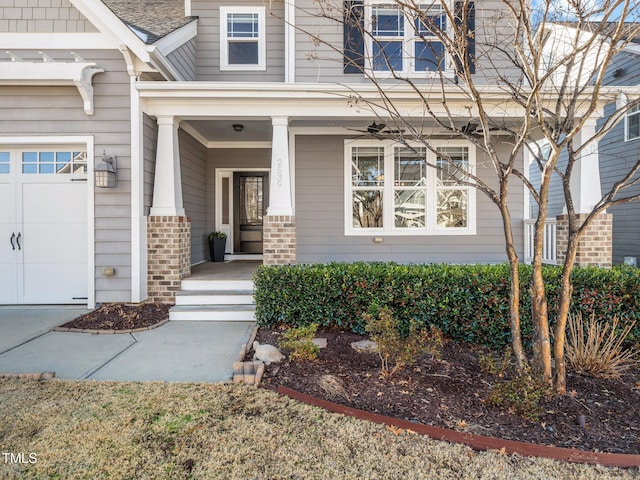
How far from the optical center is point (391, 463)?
2.07 m

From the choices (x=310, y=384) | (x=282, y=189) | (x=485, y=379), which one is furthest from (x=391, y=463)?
(x=282, y=189)

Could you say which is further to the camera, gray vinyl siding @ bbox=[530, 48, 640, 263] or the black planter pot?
the black planter pot

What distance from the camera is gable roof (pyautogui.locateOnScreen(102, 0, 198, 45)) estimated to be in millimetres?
5844

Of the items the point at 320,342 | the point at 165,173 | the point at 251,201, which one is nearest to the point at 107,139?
the point at 165,173

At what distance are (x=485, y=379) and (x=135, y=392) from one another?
2908mm

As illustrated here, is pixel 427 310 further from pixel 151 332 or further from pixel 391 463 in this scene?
pixel 151 332

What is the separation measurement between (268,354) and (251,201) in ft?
18.1

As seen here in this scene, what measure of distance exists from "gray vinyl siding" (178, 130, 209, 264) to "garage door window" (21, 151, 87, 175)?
169 cm

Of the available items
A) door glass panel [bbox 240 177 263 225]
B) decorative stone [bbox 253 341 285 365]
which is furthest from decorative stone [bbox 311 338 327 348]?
door glass panel [bbox 240 177 263 225]

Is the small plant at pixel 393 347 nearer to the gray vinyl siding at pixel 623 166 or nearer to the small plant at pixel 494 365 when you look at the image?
the small plant at pixel 494 365

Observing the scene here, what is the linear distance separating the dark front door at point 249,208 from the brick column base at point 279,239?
123 inches

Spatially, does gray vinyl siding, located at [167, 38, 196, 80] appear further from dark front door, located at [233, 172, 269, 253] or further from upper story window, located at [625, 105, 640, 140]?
upper story window, located at [625, 105, 640, 140]

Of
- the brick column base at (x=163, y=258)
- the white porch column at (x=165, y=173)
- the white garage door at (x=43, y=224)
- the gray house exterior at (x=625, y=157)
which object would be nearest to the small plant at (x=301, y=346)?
the brick column base at (x=163, y=258)

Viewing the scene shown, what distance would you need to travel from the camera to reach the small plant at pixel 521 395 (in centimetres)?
242
